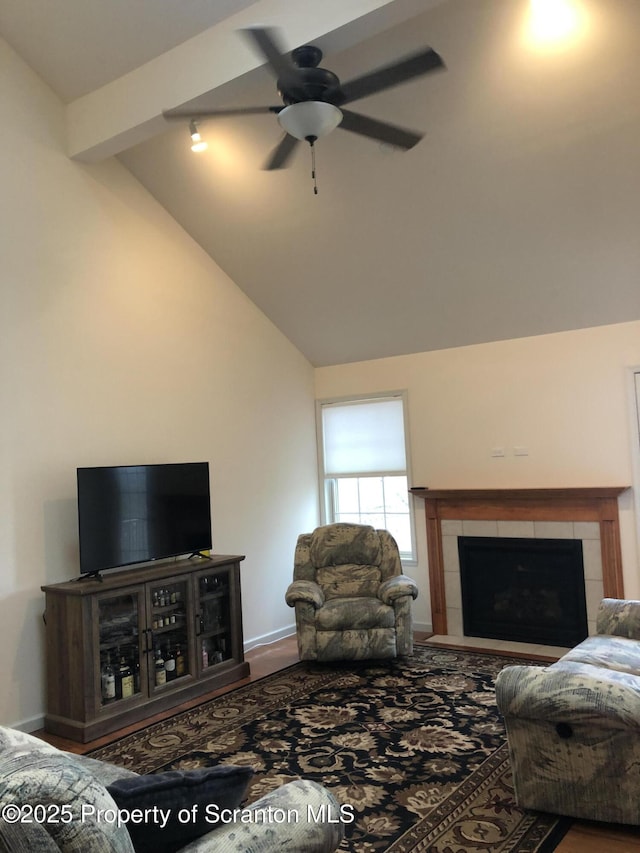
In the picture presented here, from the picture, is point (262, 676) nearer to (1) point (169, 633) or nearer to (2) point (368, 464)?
(1) point (169, 633)

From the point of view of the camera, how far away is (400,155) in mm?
4211

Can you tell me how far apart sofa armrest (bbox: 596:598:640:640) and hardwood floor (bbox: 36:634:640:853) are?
3.61 feet

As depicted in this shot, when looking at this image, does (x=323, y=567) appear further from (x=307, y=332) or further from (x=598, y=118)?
(x=598, y=118)

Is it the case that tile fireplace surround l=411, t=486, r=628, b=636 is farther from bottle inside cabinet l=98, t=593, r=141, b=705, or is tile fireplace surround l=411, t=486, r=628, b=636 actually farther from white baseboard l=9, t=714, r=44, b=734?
white baseboard l=9, t=714, r=44, b=734

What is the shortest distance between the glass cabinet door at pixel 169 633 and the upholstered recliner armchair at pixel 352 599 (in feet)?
2.58

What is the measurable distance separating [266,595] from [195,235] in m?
3.03

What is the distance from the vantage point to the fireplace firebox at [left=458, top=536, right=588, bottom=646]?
511 cm

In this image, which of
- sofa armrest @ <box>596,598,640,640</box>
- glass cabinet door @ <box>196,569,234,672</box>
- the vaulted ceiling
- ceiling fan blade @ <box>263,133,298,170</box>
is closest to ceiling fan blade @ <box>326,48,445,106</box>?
ceiling fan blade @ <box>263,133,298,170</box>

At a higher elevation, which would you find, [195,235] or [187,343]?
[195,235]

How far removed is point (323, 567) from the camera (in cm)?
530

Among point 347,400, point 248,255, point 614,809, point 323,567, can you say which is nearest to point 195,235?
point 248,255

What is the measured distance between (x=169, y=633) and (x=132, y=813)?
301cm

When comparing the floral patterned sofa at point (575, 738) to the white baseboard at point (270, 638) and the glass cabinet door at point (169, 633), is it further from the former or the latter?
the white baseboard at point (270, 638)

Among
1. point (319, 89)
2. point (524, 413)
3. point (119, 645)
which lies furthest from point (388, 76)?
point (119, 645)
